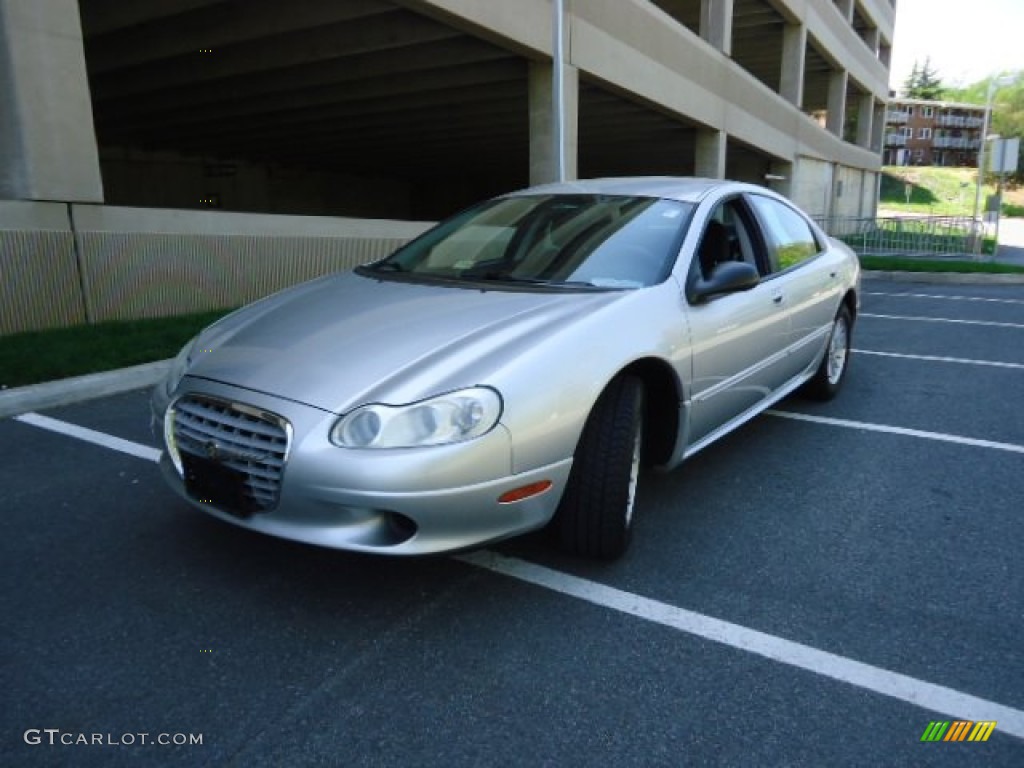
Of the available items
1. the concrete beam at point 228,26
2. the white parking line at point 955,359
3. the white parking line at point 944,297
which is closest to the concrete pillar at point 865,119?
the white parking line at point 944,297

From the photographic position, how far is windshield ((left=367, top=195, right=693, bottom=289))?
343cm

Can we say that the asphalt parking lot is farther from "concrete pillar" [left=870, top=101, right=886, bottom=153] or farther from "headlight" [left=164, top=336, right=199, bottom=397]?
"concrete pillar" [left=870, top=101, right=886, bottom=153]

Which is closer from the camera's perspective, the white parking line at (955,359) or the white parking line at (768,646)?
the white parking line at (768,646)

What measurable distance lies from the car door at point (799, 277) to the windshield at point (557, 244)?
871 mm

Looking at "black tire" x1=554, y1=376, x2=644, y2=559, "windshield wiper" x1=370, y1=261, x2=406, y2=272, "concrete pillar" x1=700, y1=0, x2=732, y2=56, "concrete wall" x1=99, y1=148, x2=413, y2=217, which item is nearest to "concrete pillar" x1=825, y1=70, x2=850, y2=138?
"concrete pillar" x1=700, y1=0, x2=732, y2=56

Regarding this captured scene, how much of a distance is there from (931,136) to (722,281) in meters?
112

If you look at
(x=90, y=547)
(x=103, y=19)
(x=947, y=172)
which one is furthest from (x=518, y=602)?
(x=947, y=172)

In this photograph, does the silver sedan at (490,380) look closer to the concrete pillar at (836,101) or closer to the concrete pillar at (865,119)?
the concrete pillar at (836,101)

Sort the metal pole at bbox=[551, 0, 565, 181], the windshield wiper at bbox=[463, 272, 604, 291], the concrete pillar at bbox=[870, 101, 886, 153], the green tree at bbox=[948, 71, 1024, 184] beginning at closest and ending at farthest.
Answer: the windshield wiper at bbox=[463, 272, 604, 291] → the metal pole at bbox=[551, 0, 565, 181] → the concrete pillar at bbox=[870, 101, 886, 153] → the green tree at bbox=[948, 71, 1024, 184]

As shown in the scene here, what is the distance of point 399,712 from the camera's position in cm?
217

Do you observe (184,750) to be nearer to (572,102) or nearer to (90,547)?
(90,547)

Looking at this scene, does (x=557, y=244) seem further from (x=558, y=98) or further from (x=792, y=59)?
(x=792, y=59)

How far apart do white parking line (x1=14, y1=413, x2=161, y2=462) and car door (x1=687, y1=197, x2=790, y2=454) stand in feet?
8.98

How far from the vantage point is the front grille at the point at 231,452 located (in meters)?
2.49
